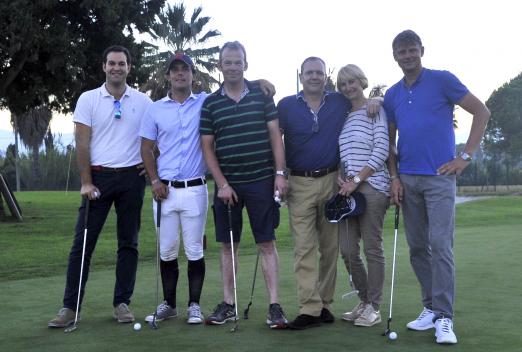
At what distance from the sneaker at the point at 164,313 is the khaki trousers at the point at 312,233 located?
41.7 inches

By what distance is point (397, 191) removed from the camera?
17.7 feet

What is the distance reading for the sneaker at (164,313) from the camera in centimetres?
567

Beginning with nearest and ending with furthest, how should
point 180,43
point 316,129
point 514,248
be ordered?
point 316,129 < point 514,248 < point 180,43

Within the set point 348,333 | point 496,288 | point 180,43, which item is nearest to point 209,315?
point 348,333

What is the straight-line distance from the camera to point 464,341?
4824 millimetres

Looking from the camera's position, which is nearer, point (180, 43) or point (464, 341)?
point (464, 341)

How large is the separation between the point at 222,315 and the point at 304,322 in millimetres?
668

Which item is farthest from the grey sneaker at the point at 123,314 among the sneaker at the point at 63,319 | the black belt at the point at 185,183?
the black belt at the point at 185,183

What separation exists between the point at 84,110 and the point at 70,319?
5.42 ft

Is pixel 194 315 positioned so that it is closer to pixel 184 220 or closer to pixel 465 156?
pixel 184 220

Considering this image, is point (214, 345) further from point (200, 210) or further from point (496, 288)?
point (496, 288)

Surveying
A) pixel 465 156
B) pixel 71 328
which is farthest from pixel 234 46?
pixel 71 328

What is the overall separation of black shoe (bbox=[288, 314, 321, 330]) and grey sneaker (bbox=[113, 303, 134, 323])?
1.28 m

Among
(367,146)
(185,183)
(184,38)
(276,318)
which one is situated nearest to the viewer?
(276,318)
